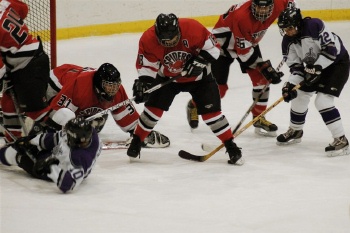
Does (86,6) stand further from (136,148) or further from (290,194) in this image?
(290,194)

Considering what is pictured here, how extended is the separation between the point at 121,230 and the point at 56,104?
132cm

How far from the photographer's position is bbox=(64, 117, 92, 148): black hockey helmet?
3412 millimetres

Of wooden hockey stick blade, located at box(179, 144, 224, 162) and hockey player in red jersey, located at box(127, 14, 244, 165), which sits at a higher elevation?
hockey player in red jersey, located at box(127, 14, 244, 165)

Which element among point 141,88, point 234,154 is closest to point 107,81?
point 141,88

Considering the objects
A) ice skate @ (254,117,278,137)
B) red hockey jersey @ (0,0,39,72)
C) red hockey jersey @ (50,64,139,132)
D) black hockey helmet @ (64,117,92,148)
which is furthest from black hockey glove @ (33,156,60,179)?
ice skate @ (254,117,278,137)

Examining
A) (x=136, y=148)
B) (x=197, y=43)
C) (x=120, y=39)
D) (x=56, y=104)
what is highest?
(x=197, y=43)

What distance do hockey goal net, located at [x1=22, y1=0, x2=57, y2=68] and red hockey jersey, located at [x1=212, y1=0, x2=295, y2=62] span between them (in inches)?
49.2

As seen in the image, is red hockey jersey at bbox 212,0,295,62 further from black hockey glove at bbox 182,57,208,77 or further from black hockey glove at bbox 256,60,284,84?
black hockey glove at bbox 182,57,208,77

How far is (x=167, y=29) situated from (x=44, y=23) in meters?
1.84

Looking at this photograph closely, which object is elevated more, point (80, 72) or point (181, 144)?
point (80, 72)

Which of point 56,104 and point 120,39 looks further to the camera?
point 120,39

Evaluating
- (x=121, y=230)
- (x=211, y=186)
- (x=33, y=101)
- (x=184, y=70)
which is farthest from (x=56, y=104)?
(x=121, y=230)

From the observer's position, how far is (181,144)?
4.48 m

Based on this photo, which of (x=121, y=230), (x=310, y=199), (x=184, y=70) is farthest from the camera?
(x=184, y=70)
